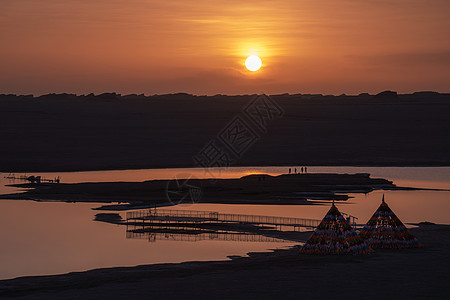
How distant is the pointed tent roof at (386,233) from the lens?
41406 millimetres

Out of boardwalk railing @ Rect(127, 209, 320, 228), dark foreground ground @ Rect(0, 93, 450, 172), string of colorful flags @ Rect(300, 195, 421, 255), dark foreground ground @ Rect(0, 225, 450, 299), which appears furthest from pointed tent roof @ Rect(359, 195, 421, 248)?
dark foreground ground @ Rect(0, 93, 450, 172)

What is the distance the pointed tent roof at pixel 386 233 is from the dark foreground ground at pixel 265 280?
6.70 ft

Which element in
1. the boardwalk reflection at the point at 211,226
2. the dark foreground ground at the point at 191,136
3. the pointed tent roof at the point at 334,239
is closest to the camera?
the pointed tent roof at the point at 334,239

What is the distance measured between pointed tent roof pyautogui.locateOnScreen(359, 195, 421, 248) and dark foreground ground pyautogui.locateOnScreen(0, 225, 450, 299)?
204 cm

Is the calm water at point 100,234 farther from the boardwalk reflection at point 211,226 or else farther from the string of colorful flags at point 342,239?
the string of colorful flags at point 342,239

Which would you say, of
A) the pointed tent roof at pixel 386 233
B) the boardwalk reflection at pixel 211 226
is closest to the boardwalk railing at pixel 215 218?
the boardwalk reflection at pixel 211 226

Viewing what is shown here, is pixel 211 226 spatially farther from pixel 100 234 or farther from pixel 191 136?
pixel 191 136

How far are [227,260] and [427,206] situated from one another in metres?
27.3

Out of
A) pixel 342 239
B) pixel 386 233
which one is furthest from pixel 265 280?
pixel 386 233

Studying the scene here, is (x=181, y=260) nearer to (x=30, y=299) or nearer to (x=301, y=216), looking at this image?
(x=30, y=299)

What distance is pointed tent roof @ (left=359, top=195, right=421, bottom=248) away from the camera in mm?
41406

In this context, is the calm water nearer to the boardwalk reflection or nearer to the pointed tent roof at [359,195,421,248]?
the boardwalk reflection

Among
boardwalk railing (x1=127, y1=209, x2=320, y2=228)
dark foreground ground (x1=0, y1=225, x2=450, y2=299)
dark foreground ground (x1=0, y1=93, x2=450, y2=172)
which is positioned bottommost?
dark foreground ground (x1=0, y1=225, x2=450, y2=299)

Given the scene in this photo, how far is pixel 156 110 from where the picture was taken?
582ft
